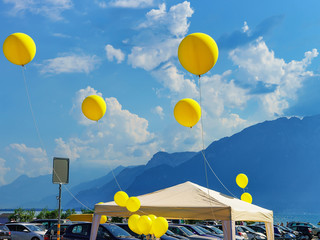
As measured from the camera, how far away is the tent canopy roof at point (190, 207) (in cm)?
1327

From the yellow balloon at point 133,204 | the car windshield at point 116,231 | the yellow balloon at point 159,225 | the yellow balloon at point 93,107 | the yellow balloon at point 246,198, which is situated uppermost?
the yellow balloon at point 93,107

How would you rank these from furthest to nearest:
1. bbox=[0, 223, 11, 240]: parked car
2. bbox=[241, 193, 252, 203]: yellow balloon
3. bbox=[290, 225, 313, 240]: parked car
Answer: bbox=[290, 225, 313, 240]: parked car, bbox=[0, 223, 11, 240]: parked car, bbox=[241, 193, 252, 203]: yellow balloon

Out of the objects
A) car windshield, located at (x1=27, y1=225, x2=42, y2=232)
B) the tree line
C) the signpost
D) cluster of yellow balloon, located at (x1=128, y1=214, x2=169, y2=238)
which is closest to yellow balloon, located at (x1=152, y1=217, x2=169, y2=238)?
cluster of yellow balloon, located at (x1=128, y1=214, x2=169, y2=238)

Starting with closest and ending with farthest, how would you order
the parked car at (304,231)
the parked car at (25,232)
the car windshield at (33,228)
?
the parked car at (25,232)
the car windshield at (33,228)
the parked car at (304,231)

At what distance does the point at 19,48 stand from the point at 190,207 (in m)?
6.80

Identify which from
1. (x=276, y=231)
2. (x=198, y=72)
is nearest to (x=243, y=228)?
(x=276, y=231)

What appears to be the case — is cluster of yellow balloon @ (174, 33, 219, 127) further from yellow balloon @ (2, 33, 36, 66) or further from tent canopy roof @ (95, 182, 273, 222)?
tent canopy roof @ (95, 182, 273, 222)

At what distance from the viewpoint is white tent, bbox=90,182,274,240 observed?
43.2 feet

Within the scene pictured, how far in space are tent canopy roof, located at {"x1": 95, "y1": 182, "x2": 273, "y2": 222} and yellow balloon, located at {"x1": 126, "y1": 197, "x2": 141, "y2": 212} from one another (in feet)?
1.23

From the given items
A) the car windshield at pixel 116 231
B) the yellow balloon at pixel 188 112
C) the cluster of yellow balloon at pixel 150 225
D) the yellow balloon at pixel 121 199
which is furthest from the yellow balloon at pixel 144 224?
the yellow balloon at pixel 188 112

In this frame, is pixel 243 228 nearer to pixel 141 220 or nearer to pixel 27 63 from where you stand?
pixel 141 220

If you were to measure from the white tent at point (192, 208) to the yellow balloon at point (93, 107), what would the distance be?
3076 millimetres

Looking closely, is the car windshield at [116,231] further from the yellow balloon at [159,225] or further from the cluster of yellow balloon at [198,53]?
the cluster of yellow balloon at [198,53]

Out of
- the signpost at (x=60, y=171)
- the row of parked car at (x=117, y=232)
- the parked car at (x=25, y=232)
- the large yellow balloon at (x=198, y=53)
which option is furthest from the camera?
the parked car at (x=25, y=232)
